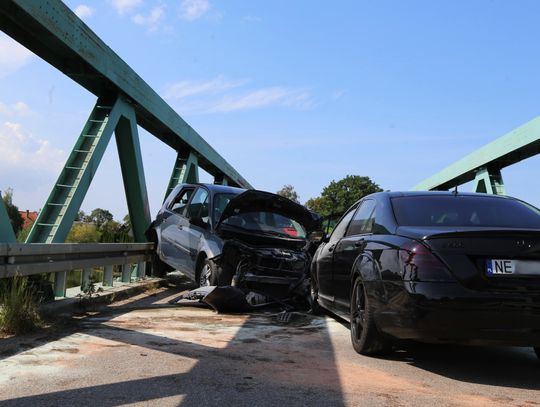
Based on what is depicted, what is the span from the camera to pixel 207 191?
32.9 feet

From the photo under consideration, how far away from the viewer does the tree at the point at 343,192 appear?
3135 inches

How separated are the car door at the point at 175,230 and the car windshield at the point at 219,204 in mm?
686

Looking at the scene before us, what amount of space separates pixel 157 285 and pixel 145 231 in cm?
172

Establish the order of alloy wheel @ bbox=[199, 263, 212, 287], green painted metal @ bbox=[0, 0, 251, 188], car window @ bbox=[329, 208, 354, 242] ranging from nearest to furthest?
car window @ bbox=[329, 208, 354, 242] → green painted metal @ bbox=[0, 0, 251, 188] → alloy wheel @ bbox=[199, 263, 212, 287]

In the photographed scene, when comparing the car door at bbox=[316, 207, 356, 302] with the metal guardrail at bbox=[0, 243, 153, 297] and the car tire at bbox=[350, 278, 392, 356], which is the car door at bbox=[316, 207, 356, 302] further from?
the metal guardrail at bbox=[0, 243, 153, 297]

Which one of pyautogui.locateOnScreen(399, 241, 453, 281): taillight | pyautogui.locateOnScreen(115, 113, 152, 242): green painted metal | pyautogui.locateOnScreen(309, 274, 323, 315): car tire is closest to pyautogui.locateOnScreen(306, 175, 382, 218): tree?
pyautogui.locateOnScreen(115, 113, 152, 242): green painted metal

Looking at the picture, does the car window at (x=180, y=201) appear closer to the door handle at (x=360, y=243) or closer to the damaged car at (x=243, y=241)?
the damaged car at (x=243, y=241)

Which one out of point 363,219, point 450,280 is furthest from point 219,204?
point 450,280

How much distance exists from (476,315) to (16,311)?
4218 millimetres

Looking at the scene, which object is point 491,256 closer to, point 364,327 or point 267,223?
point 364,327

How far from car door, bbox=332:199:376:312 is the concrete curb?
→ 3.24 m

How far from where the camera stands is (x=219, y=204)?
9.80 metres

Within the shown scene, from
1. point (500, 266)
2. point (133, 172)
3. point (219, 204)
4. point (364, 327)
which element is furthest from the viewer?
point (133, 172)

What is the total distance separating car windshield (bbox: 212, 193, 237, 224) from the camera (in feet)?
30.8
